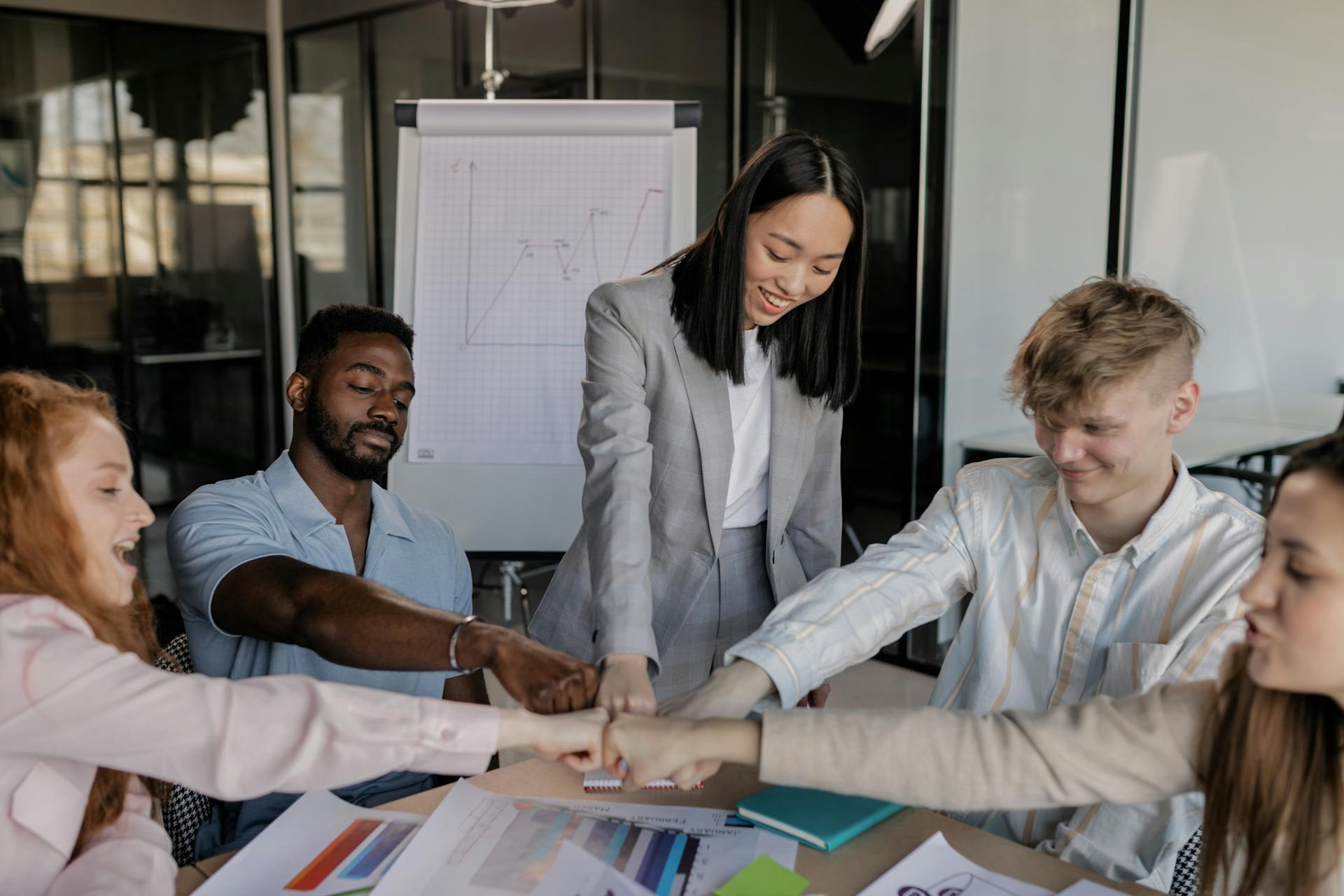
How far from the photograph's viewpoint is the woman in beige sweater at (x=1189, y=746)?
106cm

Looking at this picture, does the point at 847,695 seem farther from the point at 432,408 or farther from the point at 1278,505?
the point at 1278,505

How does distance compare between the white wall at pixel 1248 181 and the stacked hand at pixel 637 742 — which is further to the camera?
the white wall at pixel 1248 181

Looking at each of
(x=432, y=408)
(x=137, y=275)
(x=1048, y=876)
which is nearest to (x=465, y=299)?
(x=432, y=408)

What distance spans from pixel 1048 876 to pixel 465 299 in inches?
85.3

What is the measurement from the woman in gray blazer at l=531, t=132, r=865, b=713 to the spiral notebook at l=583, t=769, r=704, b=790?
0.26 meters

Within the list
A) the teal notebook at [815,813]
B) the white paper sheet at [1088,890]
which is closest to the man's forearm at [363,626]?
the teal notebook at [815,813]

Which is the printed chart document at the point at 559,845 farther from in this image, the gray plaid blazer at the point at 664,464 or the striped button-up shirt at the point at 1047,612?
the gray plaid blazer at the point at 664,464

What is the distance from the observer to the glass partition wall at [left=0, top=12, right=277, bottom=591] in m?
5.45

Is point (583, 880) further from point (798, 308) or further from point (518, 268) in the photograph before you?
point (518, 268)

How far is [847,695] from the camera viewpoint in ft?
12.1

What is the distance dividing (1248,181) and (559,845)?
8.85 ft

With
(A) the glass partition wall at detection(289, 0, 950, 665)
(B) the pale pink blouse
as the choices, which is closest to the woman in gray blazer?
(B) the pale pink blouse

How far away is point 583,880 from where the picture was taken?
3.73ft

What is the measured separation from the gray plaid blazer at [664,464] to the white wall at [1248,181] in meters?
1.68
